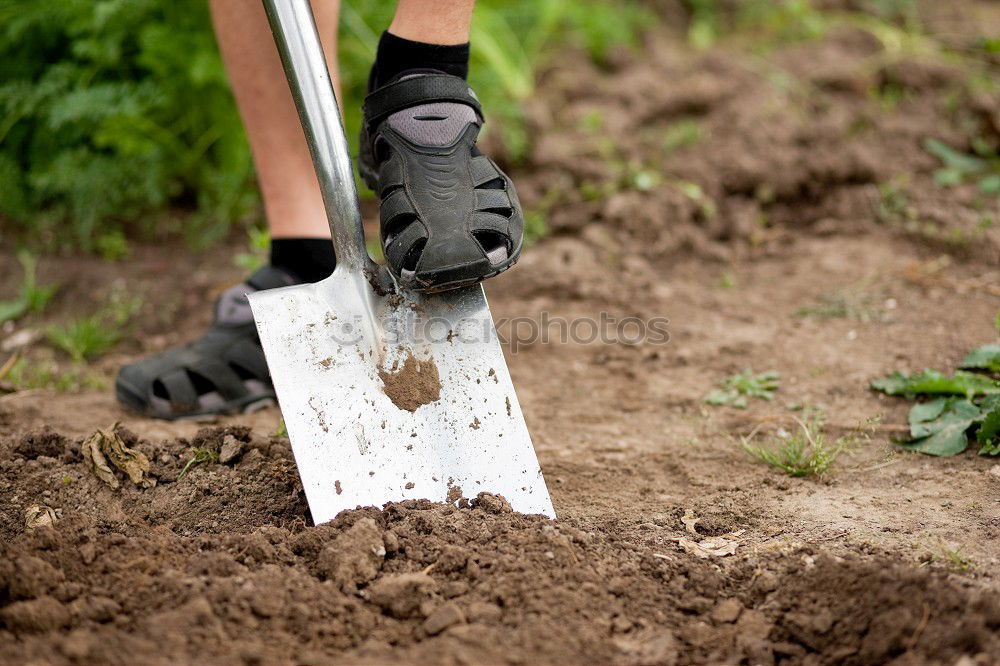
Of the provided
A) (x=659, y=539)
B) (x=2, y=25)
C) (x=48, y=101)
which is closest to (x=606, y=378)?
(x=659, y=539)

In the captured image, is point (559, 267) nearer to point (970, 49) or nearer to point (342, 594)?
point (342, 594)

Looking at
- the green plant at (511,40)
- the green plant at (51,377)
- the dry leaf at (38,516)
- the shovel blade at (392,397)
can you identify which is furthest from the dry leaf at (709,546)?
the green plant at (511,40)

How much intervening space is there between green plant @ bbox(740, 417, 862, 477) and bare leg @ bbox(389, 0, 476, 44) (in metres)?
1.07

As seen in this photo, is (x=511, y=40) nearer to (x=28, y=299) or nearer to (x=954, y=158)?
(x=954, y=158)

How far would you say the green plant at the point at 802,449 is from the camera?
6.09 ft

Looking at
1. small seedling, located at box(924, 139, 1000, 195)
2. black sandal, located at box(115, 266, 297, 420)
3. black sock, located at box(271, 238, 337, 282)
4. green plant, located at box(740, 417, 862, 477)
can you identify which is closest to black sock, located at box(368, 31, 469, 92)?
black sock, located at box(271, 238, 337, 282)

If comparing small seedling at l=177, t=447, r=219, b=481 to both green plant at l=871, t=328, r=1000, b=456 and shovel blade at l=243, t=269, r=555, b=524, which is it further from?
green plant at l=871, t=328, r=1000, b=456

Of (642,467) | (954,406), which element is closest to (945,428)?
(954,406)

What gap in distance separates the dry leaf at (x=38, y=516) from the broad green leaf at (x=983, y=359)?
2.02 meters

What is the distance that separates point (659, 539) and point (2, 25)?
115 inches

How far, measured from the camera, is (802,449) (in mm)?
1909

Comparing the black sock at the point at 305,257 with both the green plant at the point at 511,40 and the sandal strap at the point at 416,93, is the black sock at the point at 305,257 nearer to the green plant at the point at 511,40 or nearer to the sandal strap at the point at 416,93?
the sandal strap at the point at 416,93

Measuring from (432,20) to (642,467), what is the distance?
3.38 ft

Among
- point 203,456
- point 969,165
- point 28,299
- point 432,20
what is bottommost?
point 28,299
